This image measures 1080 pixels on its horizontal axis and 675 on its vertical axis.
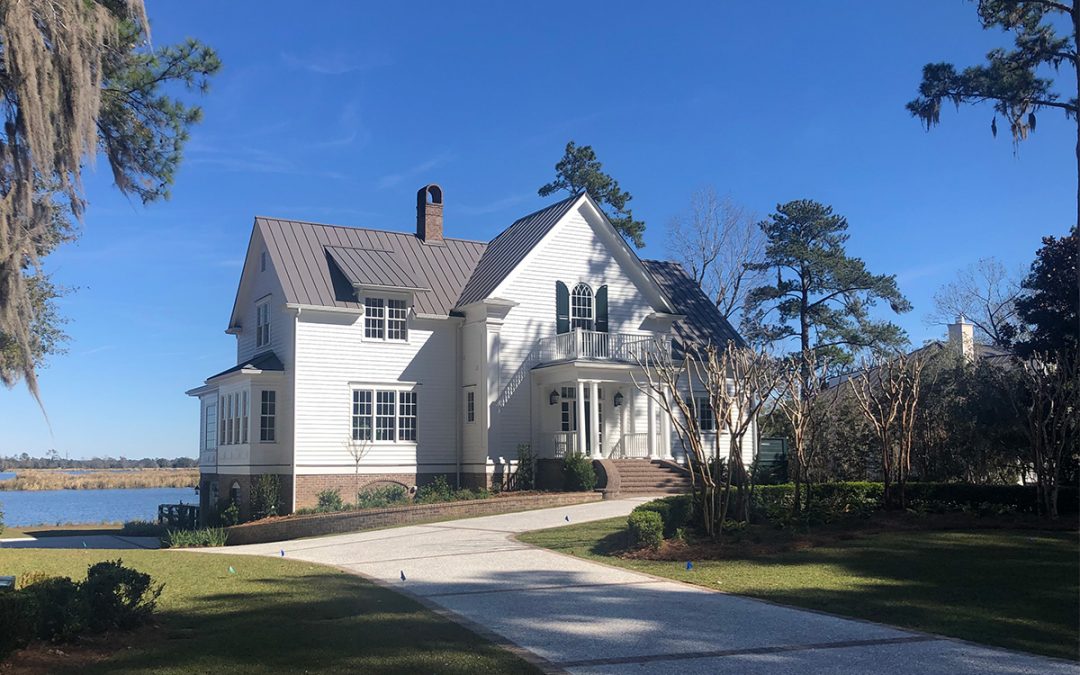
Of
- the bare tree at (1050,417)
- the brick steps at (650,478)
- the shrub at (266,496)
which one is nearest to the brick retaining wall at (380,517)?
the shrub at (266,496)

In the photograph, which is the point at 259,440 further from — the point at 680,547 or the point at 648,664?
the point at 648,664

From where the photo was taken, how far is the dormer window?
28.9 m

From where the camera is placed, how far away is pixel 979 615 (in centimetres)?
1055

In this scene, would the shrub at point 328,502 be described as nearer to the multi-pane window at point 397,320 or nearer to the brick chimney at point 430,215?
the multi-pane window at point 397,320

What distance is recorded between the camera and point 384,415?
94.4 ft

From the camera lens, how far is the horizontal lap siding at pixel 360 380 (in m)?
27.5

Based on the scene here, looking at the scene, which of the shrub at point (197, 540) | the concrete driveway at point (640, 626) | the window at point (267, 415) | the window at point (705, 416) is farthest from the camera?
the window at point (705, 416)

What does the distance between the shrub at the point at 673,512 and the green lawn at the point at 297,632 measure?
5899 millimetres

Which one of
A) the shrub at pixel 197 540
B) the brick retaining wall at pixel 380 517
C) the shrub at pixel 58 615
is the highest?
the shrub at pixel 58 615

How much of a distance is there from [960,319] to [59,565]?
39677 mm

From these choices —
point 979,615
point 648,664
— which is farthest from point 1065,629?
point 648,664

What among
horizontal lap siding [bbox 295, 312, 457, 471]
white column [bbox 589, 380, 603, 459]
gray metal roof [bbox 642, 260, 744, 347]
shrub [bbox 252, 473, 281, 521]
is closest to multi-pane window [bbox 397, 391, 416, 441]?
horizontal lap siding [bbox 295, 312, 457, 471]

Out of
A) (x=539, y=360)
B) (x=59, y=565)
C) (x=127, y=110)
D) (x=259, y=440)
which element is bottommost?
(x=59, y=565)

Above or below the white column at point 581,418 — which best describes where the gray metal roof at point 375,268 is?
above
